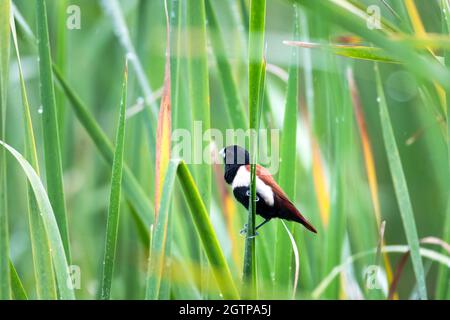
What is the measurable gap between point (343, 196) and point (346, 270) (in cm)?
19

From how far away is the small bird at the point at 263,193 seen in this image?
72 cm

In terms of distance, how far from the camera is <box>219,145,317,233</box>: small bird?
0.72 metres

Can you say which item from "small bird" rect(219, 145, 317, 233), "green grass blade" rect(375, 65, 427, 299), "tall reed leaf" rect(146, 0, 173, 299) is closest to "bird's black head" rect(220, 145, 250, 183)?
"small bird" rect(219, 145, 317, 233)

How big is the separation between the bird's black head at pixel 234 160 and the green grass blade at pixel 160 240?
0.12 metres

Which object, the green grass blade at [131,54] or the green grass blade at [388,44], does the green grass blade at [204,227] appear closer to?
the green grass blade at [388,44]

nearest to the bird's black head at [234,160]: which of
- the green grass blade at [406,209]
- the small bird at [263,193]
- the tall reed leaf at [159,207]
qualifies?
the small bird at [263,193]

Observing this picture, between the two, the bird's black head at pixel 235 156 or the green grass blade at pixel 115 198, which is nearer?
the green grass blade at pixel 115 198

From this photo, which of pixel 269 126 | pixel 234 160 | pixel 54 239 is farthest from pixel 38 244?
pixel 269 126

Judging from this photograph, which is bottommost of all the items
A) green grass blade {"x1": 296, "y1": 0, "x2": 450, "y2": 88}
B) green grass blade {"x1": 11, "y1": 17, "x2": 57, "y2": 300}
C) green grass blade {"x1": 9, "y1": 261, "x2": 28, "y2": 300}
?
green grass blade {"x1": 9, "y1": 261, "x2": 28, "y2": 300}

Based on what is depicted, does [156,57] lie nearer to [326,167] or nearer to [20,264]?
[326,167]

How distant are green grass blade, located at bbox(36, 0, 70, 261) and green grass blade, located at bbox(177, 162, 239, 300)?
0.18m

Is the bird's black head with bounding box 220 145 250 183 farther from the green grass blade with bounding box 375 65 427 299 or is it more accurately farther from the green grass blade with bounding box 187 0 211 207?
the green grass blade with bounding box 375 65 427 299
